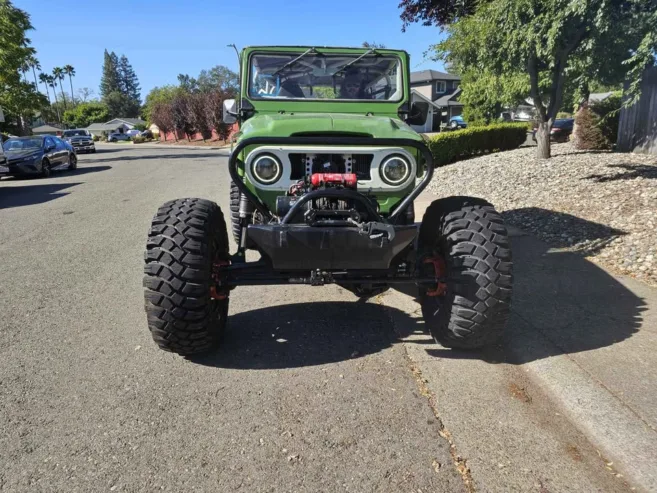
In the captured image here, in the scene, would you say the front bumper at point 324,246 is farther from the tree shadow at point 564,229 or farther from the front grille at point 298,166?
the tree shadow at point 564,229

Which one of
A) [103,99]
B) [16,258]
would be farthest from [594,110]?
[103,99]

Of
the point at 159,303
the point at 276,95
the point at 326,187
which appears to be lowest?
the point at 159,303

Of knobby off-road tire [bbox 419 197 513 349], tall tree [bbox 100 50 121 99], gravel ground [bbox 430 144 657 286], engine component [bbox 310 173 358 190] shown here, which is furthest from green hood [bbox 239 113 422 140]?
tall tree [bbox 100 50 121 99]

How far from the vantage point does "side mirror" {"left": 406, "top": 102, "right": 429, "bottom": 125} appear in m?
4.74

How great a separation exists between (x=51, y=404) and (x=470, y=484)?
2395 millimetres

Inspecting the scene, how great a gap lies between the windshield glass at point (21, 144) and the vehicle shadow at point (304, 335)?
1628 centimetres

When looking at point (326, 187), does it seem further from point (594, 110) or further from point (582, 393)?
point (594, 110)

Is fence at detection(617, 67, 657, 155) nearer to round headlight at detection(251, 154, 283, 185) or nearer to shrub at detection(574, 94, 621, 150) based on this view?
shrub at detection(574, 94, 621, 150)

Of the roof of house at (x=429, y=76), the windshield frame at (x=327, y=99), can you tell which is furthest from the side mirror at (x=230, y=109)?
the roof of house at (x=429, y=76)

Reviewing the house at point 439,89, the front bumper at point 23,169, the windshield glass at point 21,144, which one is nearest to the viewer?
the front bumper at point 23,169

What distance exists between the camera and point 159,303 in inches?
122

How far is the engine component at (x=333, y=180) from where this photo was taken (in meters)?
3.24

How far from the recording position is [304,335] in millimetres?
3834

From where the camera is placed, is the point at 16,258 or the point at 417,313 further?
the point at 16,258
